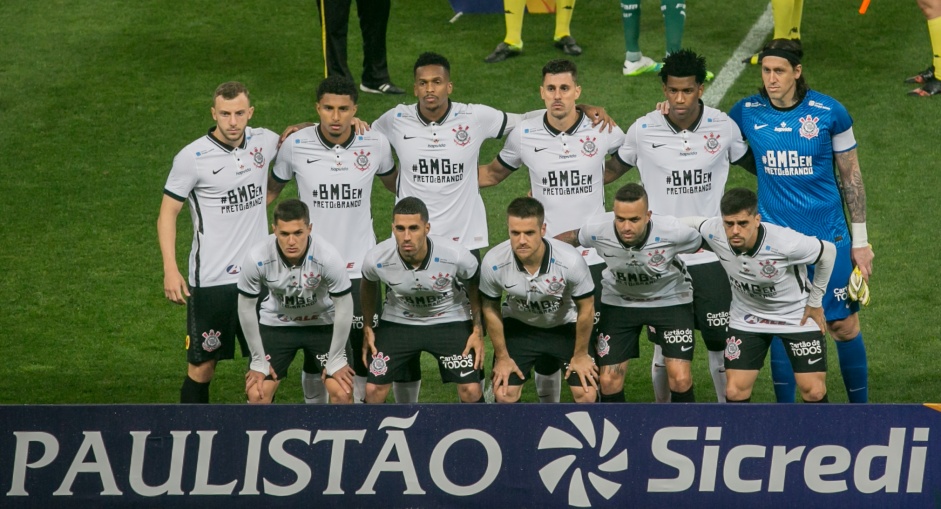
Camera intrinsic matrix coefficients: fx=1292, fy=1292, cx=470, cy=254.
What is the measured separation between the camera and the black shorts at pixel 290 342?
717 cm

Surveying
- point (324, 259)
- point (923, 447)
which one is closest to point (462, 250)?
point (324, 259)

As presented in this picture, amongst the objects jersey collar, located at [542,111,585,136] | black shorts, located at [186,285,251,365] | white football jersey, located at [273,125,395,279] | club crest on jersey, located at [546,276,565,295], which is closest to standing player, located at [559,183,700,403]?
club crest on jersey, located at [546,276,565,295]

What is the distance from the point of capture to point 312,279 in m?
6.93

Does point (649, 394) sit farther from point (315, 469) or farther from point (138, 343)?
point (138, 343)

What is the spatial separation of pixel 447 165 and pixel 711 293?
1685 millimetres

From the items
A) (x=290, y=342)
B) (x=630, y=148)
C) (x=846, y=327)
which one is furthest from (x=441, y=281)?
(x=846, y=327)

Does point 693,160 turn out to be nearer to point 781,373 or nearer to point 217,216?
point 781,373

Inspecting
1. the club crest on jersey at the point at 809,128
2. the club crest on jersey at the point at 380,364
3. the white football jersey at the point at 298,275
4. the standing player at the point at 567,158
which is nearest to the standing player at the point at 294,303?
the white football jersey at the point at 298,275

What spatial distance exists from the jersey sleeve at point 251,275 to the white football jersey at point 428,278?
1.86ft

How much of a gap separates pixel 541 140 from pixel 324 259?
1.50 m

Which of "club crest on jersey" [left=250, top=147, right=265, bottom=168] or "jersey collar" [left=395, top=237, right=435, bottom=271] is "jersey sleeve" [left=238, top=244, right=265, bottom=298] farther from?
"jersey collar" [left=395, top=237, right=435, bottom=271]

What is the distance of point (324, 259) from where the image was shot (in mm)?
6875

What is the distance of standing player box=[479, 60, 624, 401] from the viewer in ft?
24.2

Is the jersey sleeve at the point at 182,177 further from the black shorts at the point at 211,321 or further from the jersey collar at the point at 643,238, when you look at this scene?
the jersey collar at the point at 643,238
